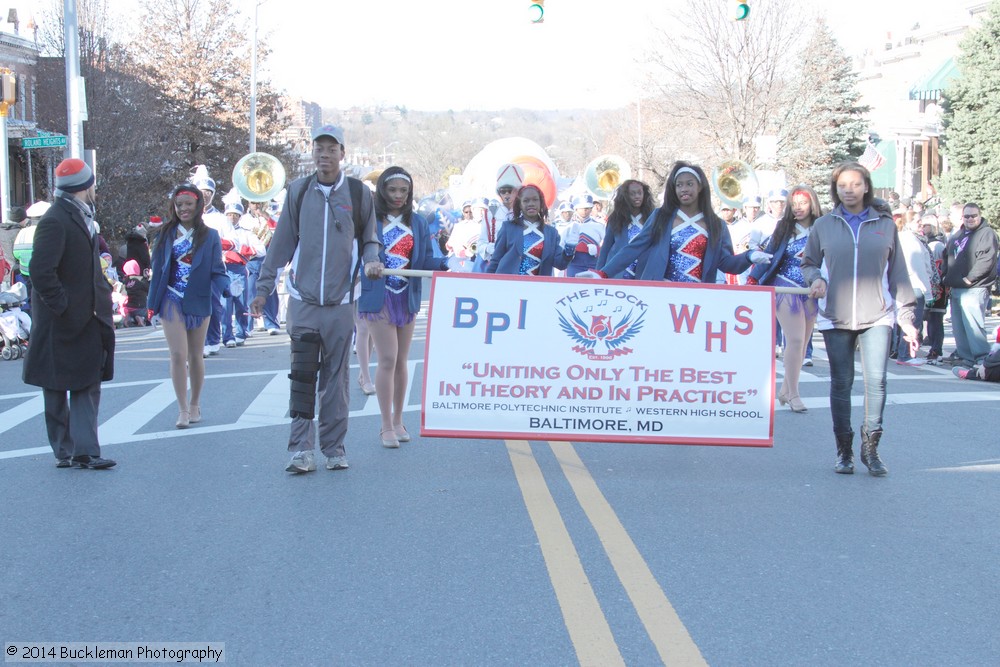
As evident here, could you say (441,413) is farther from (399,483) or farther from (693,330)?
(693,330)

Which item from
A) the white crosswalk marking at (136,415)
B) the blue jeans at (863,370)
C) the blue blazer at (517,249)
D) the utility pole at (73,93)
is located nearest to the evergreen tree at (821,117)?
the utility pole at (73,93)

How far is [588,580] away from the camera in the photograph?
204 inches

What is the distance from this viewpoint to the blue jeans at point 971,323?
14133 mm

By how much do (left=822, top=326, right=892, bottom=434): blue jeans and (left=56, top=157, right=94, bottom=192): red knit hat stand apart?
5.08 metres

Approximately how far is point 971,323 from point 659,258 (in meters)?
7.55

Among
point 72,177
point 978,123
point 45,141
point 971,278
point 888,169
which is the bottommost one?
point 971,278

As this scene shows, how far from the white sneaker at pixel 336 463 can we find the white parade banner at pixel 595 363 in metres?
0.66

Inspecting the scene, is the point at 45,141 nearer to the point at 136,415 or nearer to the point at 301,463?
the point at 136,415

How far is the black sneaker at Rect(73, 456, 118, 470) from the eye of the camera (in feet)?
24.6

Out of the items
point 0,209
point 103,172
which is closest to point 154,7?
point 103,172

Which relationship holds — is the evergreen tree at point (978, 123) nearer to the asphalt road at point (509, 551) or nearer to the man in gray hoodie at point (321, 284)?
the asphalt road at point (509, 551)

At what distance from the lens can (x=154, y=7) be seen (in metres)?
46.5

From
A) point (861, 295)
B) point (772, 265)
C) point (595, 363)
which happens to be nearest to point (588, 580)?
point (595, 363)

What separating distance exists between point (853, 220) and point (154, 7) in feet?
145
